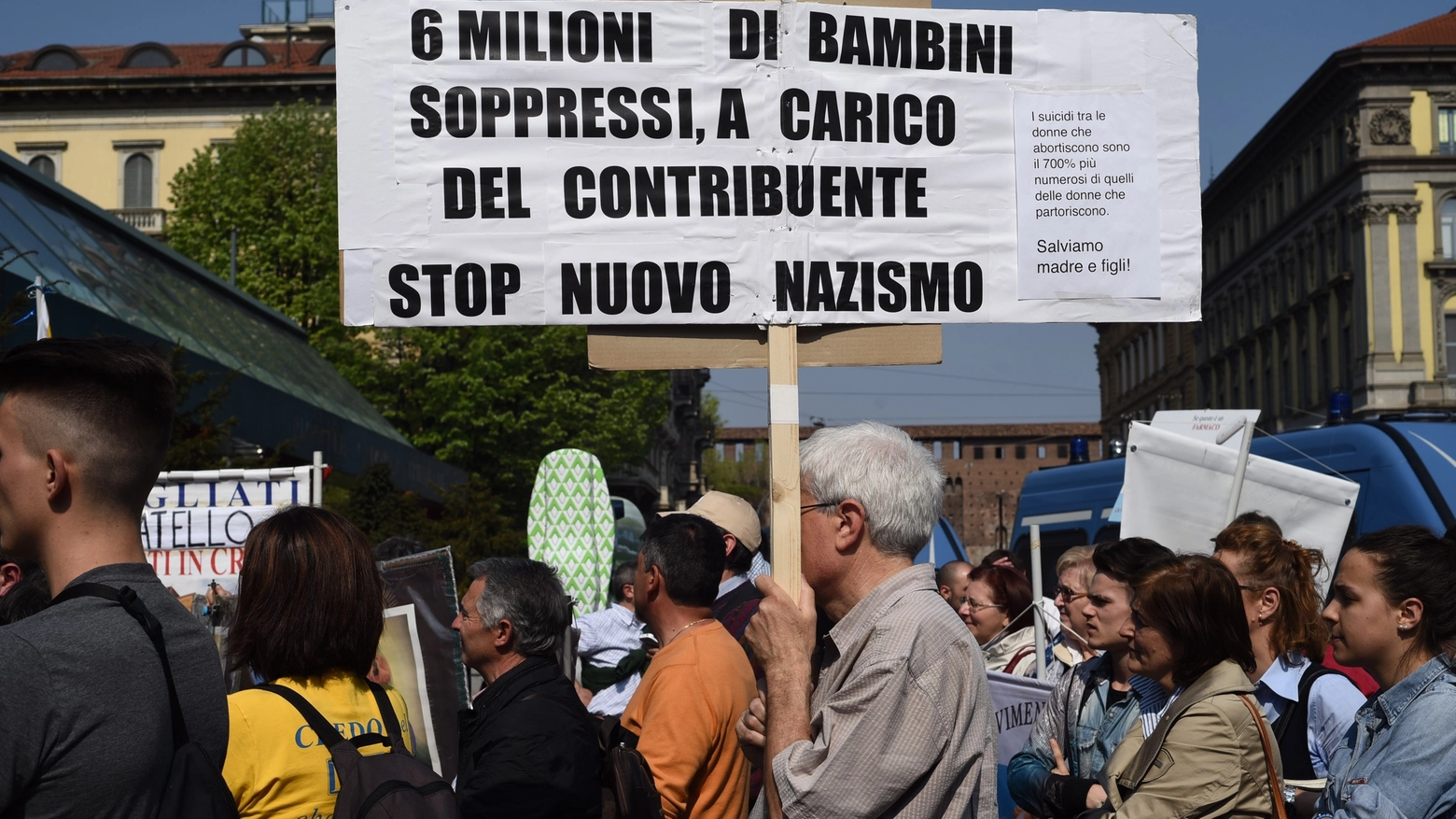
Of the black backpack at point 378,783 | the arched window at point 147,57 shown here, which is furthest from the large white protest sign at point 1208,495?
the arched window at point 147,57

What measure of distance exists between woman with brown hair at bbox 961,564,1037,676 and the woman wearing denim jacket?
12.3ft

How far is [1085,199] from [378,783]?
2401 mm

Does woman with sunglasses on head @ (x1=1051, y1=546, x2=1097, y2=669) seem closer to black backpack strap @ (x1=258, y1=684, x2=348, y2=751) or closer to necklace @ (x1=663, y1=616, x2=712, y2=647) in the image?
necklace @ (x1=663, y1=616, x2=712, y2=647)

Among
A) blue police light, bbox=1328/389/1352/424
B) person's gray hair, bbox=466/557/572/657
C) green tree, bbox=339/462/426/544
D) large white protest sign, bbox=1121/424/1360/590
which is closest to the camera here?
person's gray hair, bbox=466/557/572/657

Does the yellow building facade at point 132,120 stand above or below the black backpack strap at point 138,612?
above

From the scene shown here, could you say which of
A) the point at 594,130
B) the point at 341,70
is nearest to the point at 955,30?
the point at 594,130

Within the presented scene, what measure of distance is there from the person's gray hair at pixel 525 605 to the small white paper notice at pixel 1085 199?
1.72 metres

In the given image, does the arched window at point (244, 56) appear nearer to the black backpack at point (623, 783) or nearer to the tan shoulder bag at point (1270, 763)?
the black backpack at point (623, 783)

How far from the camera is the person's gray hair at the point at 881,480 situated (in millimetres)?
3131

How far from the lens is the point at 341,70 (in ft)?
12.2

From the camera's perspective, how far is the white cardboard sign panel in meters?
3.75

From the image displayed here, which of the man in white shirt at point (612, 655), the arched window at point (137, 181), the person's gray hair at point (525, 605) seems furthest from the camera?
the arched window at point (137, 181)

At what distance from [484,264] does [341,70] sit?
60cm

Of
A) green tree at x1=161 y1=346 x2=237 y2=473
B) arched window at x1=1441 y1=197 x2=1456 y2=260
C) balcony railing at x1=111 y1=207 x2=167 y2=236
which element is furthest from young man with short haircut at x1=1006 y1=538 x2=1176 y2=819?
arched window at x1=1441 y1=197 x2=1456 y2=260
